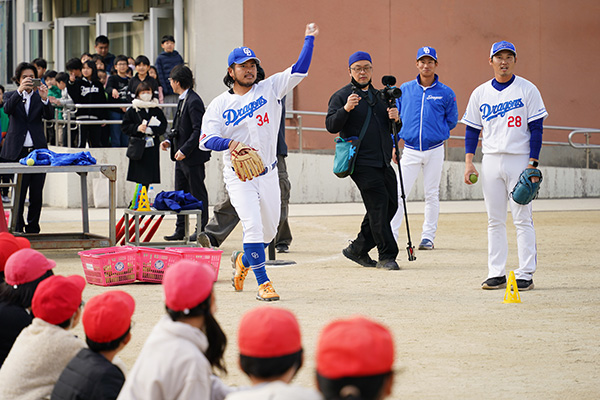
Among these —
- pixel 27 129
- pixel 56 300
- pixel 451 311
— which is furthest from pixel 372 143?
pixel 56 300

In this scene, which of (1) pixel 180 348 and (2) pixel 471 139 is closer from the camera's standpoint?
(1) pixel 180 348

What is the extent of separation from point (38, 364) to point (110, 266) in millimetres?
5334

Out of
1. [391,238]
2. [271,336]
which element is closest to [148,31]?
[391,238]

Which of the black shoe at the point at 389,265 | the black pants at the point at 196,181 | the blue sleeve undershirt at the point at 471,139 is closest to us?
the blue sleeve undershirt at the point at 471,139

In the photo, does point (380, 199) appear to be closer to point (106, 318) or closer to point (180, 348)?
point (106, 318)

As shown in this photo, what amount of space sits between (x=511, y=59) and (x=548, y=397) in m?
4.29

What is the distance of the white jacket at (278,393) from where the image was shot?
3189 millimetres

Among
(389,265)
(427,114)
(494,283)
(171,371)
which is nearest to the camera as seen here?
(171,371)

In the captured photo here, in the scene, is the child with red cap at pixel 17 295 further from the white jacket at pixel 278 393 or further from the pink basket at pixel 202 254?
the pink basket at pixel 202 254

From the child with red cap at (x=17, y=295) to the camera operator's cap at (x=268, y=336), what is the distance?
92.0 inches

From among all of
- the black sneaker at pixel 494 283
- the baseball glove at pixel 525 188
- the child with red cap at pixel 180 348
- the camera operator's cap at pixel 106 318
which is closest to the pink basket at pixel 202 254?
the black sneaker at pixel 494 283

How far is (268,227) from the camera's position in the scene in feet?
29.9

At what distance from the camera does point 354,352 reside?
2.96m

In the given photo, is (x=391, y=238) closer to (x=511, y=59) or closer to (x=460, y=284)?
(x=460, y=284)
